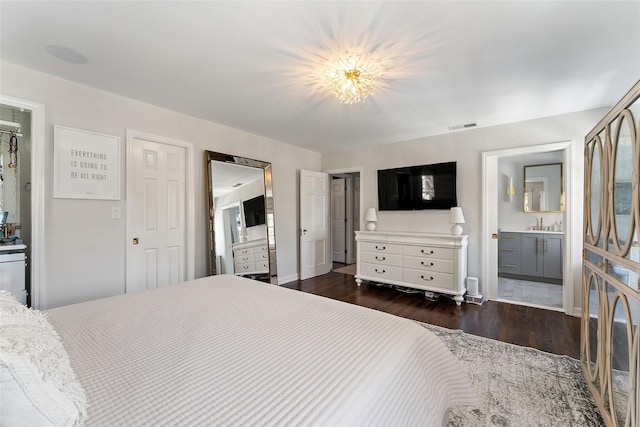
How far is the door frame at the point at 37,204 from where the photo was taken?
226 centimetres

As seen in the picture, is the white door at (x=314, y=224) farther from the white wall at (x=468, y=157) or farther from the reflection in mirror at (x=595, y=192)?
the reflection in mirror at (x=595, y=192)

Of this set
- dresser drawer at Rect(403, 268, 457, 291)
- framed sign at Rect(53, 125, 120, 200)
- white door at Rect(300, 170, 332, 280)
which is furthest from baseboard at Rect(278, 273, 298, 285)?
framed sign at Rect(53, 125, 120, 200)

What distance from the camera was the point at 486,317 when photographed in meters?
3.06

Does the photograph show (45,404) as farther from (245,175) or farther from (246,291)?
(245,175)

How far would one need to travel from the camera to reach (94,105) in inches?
102

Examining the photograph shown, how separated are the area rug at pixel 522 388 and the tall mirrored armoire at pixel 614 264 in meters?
0.13

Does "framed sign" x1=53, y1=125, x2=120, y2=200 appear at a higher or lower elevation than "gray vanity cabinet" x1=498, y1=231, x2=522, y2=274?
higher

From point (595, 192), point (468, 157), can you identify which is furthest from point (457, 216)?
point (595, 192)

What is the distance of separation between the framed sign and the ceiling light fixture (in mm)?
2239

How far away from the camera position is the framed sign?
240 centimetres

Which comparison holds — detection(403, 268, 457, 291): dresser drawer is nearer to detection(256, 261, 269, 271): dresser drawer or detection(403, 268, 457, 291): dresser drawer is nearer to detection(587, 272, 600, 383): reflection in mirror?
detection(587, 272, 600, 383): reflection in mirror

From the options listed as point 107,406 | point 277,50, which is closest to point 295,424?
point 107,406

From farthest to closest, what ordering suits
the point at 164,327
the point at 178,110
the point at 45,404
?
the point at 178,110, the point at 164,327, the point at 45,404

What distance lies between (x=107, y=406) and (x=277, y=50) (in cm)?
213
